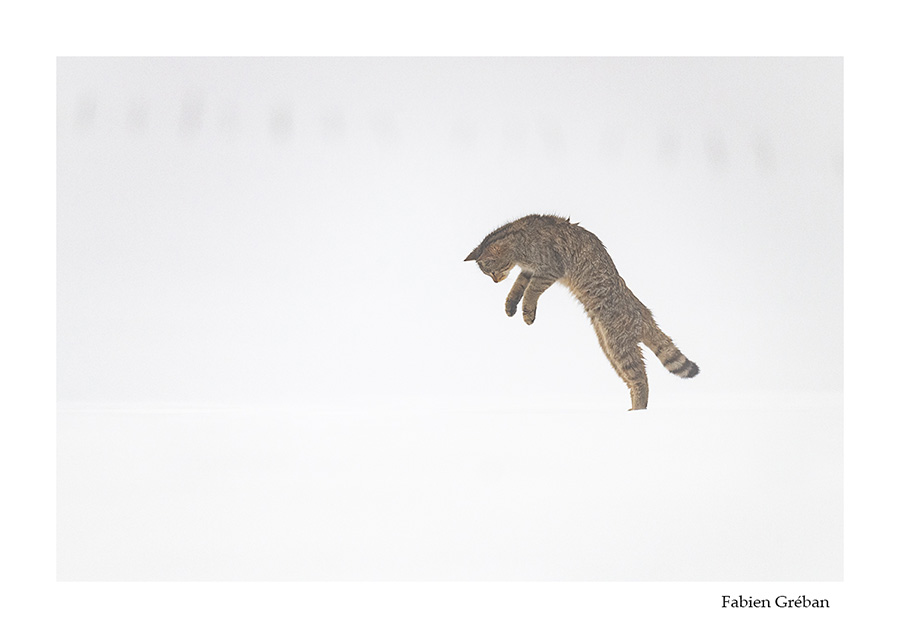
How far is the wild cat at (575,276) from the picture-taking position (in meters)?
3.84

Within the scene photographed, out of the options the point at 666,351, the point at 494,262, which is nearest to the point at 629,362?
the point at 666,351

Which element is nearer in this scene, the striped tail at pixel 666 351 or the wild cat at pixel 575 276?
the wild cat at pixel 575 276

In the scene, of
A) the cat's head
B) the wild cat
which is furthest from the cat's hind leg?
the cat's head

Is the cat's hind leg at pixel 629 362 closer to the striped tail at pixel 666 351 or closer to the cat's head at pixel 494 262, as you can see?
the striped tail at pixel 666 351

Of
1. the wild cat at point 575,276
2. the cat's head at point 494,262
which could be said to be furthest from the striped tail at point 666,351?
the cat's head at point 494,262

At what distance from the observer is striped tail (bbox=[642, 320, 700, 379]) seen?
13.0 ft

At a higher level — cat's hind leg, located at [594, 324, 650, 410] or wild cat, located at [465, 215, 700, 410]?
wild cat, located at [465, 215, 700, 410]

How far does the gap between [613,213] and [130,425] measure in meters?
2.29

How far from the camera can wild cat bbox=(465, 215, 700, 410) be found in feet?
12.6

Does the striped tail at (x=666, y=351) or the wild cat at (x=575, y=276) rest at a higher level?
the wild cat at (x=575, y=276)

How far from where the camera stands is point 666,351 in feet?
13.1

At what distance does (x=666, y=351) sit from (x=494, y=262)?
814 mm

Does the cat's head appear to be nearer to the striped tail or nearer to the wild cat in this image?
the wild cat

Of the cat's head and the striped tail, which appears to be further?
the striped tail
